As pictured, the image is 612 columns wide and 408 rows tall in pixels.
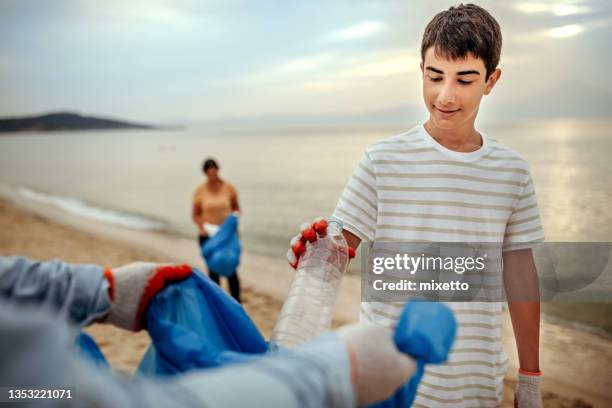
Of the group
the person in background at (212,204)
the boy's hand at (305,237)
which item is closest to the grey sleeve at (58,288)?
the boy's hand at (305,237)

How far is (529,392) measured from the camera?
1.73 meters

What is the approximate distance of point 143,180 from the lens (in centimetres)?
2962

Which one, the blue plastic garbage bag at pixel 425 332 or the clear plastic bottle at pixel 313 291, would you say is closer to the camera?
the blue plastic garbage bag at pixel 425 332

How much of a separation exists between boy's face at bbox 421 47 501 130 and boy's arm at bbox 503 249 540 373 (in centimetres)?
47

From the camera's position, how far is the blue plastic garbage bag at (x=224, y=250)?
17.4 feet

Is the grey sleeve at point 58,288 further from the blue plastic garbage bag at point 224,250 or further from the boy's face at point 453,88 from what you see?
the blue plastic garbage bag at point 224,250

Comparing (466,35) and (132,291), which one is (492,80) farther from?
(132,291)

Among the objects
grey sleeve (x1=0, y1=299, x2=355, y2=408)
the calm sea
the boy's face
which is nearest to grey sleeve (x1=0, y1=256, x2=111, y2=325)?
grey sleeve (x1=0, y1=299, x2=355, y2=408)

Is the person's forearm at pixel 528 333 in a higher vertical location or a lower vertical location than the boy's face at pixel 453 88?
lower

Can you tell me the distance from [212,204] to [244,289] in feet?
7.73

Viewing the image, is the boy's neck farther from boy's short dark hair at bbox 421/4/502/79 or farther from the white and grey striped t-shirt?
boy's short dark hair at bbox 421/4/502/79

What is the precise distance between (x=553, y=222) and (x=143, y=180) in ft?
75.3

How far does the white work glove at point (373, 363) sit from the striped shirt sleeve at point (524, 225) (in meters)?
0.98

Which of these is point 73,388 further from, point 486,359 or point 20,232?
point 20,232
